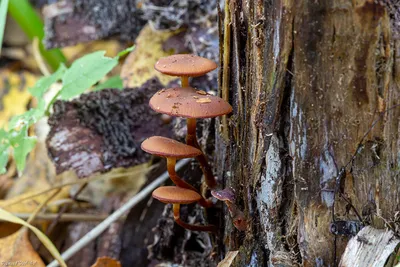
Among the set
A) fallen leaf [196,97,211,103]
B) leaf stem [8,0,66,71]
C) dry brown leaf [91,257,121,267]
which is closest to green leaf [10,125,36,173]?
dry brown leaf [91,257,121,267]

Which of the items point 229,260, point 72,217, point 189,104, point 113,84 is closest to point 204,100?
point 189,104

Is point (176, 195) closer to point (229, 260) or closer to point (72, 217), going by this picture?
point (229, 260)

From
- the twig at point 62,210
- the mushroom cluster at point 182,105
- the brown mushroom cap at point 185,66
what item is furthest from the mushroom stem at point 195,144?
the twig at point 62,210

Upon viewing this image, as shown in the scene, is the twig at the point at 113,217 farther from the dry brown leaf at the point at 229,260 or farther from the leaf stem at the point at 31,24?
the leaf stem at the point at 31,24

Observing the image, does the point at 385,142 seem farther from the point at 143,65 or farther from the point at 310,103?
the point at 143,65

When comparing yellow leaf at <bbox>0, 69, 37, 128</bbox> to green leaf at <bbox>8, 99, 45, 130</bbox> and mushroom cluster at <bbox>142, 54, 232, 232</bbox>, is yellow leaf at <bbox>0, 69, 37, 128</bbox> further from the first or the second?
mushroom cluster at <bbox>142, 54, 232, 232</bbox>

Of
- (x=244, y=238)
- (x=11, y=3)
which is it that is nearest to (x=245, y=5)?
(x=244, y=238)

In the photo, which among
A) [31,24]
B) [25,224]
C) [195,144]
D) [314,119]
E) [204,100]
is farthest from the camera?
[31,24]
